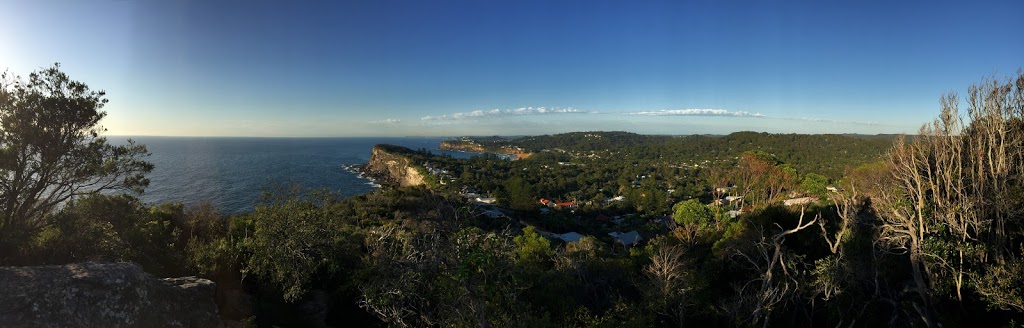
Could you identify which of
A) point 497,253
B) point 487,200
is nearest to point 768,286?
point 497,253

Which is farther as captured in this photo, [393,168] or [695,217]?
[393,168]

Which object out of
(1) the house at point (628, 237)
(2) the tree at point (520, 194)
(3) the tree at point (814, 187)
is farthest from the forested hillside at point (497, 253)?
(2) the tree at point (520, 194)

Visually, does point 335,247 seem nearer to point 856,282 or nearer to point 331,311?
point 331,311

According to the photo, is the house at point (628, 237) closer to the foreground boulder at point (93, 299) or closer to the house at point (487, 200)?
the house at point (487, 200)

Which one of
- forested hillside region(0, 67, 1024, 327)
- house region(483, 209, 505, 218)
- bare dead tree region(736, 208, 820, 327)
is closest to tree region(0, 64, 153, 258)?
forested hillside region(0, 67, 1024, 327)

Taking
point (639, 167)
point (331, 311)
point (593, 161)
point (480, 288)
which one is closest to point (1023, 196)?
point (480, 288)

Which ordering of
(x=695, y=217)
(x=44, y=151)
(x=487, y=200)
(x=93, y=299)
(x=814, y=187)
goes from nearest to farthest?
(x=93, y=299) < (x=44, y=151) < (x=695, y=217) < (x=814, y=187) < (x=487, y=200)

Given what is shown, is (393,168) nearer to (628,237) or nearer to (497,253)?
(628,237)
